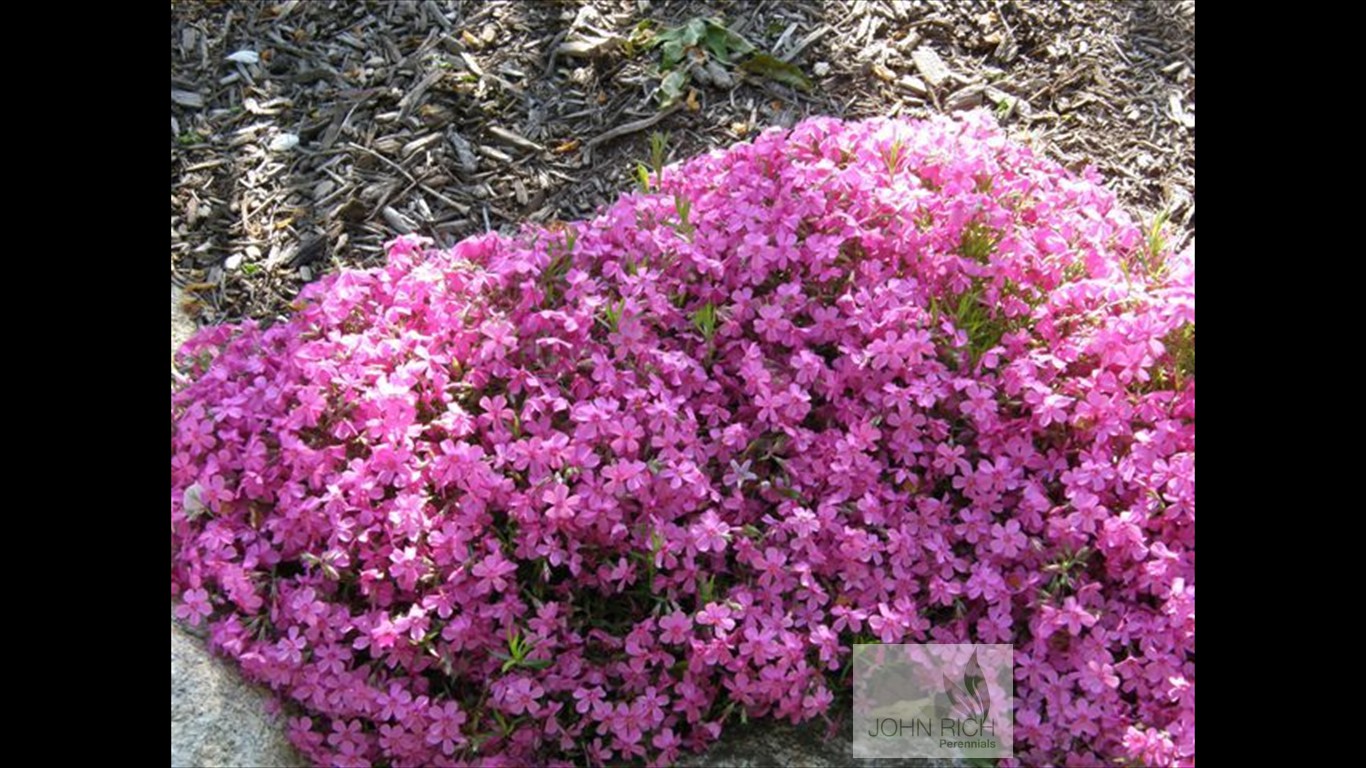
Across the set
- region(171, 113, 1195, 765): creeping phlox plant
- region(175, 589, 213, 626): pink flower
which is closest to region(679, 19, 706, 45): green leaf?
region(171, 113, 1195, 765): creeping phlox plant

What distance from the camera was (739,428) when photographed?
8.11ft

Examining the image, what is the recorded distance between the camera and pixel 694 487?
235 cm

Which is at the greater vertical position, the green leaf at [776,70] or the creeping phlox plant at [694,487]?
the green leaf at [776,70]

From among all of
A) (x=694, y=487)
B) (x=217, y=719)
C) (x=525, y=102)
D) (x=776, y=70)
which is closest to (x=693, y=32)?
(x=776, y=70)

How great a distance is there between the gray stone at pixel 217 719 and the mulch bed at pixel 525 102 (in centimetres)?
139

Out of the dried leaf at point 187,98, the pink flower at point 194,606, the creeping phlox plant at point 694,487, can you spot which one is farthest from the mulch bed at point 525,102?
the pink flower at point 194,606

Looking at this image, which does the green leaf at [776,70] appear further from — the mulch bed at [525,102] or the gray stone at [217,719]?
the gray stone at [217,719]

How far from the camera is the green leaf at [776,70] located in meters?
4.02

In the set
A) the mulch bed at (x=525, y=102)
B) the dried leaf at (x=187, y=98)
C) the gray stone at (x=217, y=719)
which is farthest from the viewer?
the dried leaf at (x=187, y=98)

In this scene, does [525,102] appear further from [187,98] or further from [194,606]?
[194,606]

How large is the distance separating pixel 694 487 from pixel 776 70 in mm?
2113

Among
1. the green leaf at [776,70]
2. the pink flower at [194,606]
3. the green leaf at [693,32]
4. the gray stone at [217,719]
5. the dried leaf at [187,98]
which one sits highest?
the green leaf at [693,32]

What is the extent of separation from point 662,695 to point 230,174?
2.37 m

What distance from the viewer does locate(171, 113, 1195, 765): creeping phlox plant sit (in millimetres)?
2271
